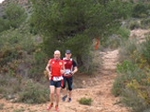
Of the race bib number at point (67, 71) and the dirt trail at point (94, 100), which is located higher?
the race bib number at point (67, 71)

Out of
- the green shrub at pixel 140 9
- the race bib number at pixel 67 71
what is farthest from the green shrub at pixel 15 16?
the green shrub at pixel 140 9

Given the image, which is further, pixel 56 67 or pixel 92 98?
pixel 92 98

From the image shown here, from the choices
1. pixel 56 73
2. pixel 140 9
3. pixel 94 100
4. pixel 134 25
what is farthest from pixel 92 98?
pixel 140 9

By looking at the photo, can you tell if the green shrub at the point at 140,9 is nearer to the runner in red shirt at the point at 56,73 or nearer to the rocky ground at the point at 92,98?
the rocky ground at the point at 92,98

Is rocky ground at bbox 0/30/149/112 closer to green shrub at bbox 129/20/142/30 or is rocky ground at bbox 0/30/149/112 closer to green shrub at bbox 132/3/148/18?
green shrub at bbox 129/20/142/30

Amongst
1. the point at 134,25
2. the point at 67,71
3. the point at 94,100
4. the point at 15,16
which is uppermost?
the point at 15,16

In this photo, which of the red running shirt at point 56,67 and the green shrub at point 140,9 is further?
the green shrub at point 140,9

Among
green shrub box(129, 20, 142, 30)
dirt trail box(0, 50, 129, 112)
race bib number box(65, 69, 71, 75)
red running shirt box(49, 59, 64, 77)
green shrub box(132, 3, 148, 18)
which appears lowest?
dirt trail box(0, 50, 129, 112)

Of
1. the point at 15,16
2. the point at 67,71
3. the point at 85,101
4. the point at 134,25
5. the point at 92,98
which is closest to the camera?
the point at 67,71

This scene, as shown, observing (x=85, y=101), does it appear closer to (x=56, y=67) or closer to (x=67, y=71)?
(x=67, y=71)

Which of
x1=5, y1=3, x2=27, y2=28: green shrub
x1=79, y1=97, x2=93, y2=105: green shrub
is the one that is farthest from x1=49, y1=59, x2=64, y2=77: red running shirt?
x1=5, y1=3, x2=27, y2=28: green shrub

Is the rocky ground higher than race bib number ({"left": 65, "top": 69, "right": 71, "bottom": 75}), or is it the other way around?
race bib number ({"left": 65, "top": 69, "right": 71, "bottom": 75})

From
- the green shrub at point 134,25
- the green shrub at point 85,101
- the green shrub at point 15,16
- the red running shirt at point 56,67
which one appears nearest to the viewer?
the red running shirt at point 56,67

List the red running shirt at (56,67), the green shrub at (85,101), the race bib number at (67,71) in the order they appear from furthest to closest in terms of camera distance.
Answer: the green shrub at (85,101) < the race bib number at (67,71) < the red running shirt at (56,67)
